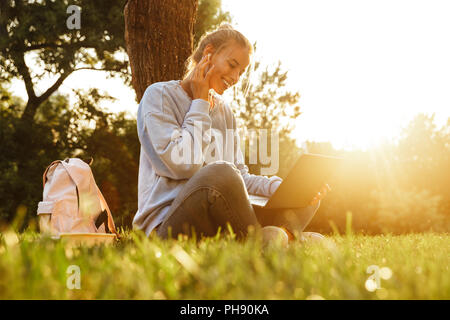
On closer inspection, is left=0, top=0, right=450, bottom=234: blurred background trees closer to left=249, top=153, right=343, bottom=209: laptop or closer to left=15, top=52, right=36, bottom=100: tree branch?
left=15, top=52, right=36, bottom=100: tree branch

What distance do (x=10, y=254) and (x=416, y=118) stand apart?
23.4 metres

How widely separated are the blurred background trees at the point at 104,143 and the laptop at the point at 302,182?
33.1 ft

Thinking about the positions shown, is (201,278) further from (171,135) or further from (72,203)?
(72,203)

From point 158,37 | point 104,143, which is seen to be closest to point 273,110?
point 104,143

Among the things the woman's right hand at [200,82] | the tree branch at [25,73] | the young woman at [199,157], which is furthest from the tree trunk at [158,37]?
the tree branch at [25,73]

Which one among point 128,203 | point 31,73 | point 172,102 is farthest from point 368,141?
point 172,102

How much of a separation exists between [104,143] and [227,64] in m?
12.7

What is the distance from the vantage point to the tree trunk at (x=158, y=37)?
4.95 m

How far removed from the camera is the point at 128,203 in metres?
14.5

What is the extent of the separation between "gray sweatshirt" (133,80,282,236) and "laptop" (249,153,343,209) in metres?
0.60

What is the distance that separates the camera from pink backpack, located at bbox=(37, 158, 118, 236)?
3.26 m

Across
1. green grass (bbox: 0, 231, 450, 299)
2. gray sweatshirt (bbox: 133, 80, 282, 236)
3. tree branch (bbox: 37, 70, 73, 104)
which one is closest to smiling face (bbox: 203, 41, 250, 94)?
gray sweatshirt (bbox: 133, 80, 282, 236)

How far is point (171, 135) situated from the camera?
293 cm

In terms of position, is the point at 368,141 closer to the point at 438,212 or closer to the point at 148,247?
the point at 438,212
